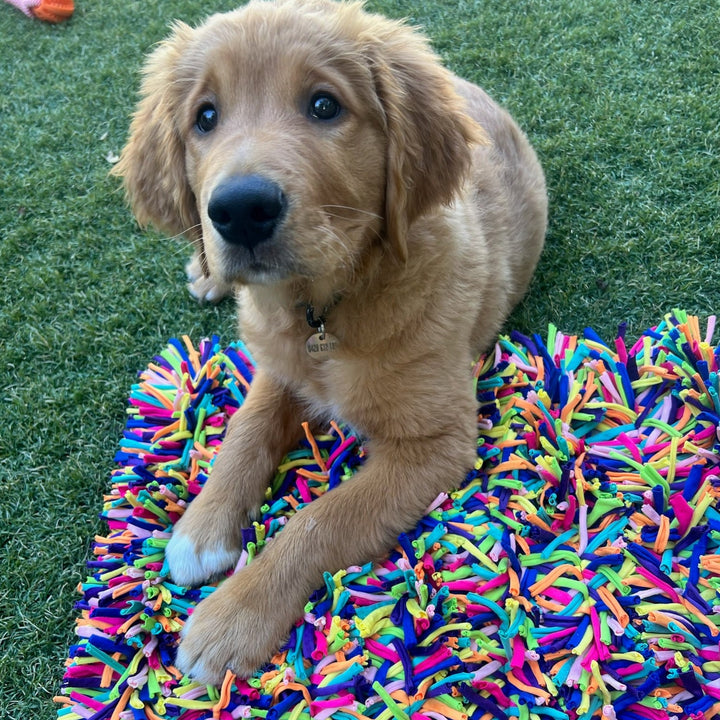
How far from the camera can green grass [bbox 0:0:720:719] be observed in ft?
8.23

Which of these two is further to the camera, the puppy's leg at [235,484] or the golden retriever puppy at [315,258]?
the puppy's leg at [235,484]

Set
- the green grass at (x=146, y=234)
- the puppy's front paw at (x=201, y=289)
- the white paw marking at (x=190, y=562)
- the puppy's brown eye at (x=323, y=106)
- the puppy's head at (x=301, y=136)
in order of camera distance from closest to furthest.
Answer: the puppy's head at (x=301, y=136) < the puppy's brown eye at (x=323, y=106) < the white paw marking at (x=190, y=562) < the green grass at (x=146, y=234) < the puppy's front paw at (x=201, y=289)

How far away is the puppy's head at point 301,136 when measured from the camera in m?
1.74

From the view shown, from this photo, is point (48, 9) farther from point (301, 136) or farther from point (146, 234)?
point (301, 136)

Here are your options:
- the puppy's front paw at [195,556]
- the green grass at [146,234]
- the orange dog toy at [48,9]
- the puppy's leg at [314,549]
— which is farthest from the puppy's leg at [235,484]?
the orange dog toy at [48,9]

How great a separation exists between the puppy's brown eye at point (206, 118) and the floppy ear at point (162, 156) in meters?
0.09

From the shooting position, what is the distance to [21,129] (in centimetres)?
430

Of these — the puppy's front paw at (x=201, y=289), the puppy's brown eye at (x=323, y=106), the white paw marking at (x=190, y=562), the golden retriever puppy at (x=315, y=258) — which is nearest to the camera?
the golden retriever puppy at (x=315, y=258)

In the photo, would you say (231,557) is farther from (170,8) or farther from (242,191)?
(170,8)

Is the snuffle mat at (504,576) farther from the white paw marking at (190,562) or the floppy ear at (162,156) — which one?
the floppy ear at (162,156)

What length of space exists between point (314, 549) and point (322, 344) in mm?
689

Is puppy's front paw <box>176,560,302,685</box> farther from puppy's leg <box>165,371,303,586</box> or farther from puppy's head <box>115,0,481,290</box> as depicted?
puppy's head <box>115,0,481,290</box>

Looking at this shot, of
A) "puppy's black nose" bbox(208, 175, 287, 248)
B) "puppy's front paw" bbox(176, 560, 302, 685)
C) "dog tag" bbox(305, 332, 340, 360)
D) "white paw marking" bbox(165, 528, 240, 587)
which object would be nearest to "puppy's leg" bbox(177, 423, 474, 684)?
"puppy's front paw" bbox(176, 560, 302, 685)

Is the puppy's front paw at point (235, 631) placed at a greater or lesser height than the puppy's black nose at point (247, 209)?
lesser
